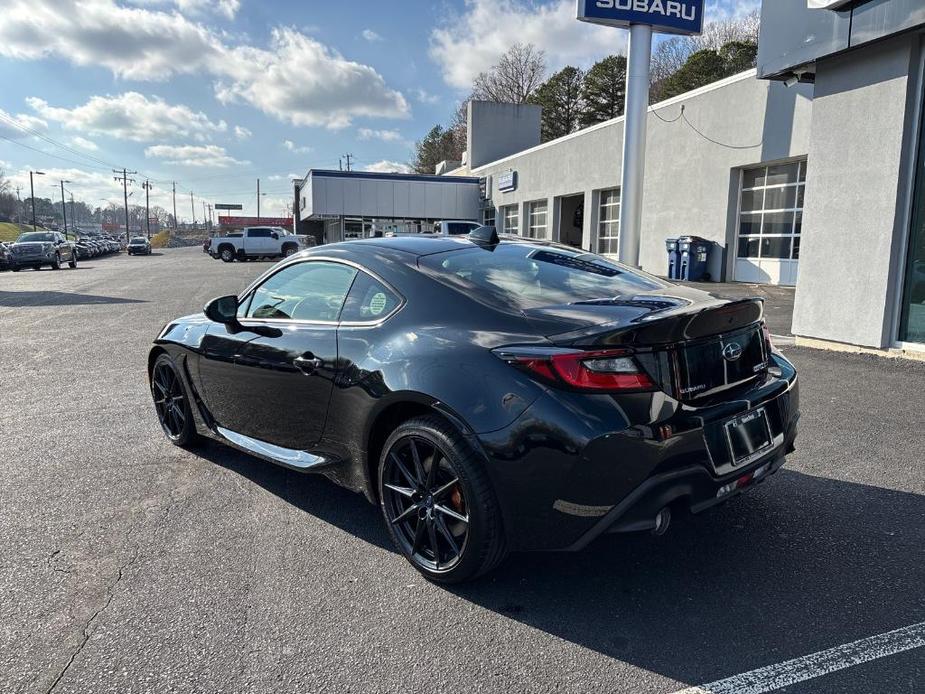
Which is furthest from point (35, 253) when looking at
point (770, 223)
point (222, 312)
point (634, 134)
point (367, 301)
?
point (367, 301)

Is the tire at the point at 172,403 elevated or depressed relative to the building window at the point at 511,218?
depressed

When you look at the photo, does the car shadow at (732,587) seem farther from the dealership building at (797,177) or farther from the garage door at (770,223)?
the garage door at (770,223)

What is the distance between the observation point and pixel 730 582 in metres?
2.91

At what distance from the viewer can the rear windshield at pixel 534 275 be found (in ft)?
10.2

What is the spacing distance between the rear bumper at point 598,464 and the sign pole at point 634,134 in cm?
1226

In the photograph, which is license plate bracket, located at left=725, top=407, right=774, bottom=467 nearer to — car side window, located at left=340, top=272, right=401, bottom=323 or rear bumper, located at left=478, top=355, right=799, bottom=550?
rear bumper, located at left=478, top=355, right=799, bottom=550

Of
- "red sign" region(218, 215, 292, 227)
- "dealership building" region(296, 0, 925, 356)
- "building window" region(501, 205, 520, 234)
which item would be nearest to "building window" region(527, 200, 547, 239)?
"dealership building" region(296, 0, 925, 356)

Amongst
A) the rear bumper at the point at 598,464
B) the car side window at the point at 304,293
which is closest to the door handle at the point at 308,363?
the car side window at the point at 304,293

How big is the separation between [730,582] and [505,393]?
1354mm

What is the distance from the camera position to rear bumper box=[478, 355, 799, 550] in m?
2.48

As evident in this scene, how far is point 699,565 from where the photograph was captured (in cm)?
306

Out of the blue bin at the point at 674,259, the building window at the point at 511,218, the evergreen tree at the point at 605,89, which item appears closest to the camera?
the blue bin at the point at 674,259

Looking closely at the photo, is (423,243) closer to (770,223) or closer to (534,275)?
(534,275)

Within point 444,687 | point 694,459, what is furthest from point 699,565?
point 444,687
